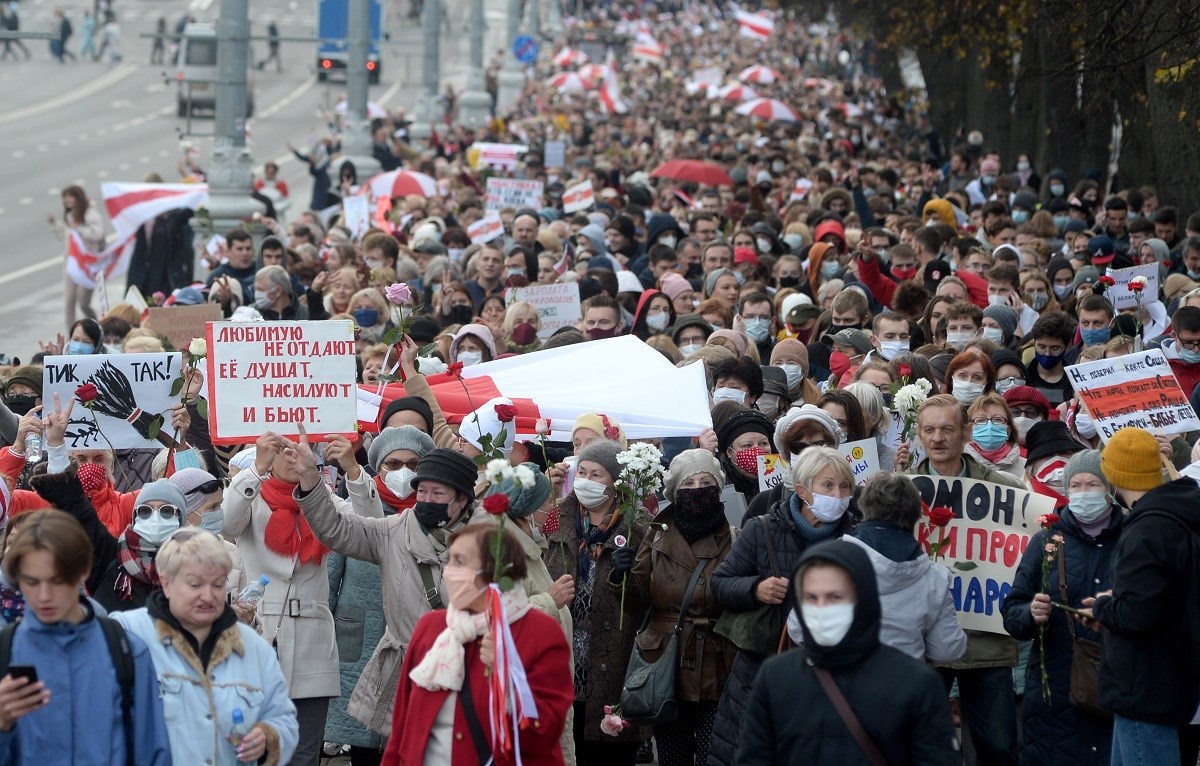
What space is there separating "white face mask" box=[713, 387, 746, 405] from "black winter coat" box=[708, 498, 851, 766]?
2615 mm

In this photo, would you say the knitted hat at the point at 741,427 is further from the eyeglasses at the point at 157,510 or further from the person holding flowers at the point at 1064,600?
the eyeglasses at the point at 157,510

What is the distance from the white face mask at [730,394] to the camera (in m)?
9.67

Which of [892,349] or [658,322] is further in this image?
[658,322]

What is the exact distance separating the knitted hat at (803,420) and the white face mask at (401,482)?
1.65 metres

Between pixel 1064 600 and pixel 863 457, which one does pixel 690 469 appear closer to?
pixel 863 457

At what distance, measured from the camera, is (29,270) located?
2758 centimetres

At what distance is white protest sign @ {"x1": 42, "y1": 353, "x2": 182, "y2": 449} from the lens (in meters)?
8.30

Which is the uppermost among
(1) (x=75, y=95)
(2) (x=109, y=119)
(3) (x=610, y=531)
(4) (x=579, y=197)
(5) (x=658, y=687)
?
(1) (x=75, y=95)

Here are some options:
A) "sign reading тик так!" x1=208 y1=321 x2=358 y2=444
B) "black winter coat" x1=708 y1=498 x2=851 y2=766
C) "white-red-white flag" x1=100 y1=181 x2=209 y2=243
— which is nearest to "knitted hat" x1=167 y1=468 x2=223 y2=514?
"sign reading тик так!" x1=208 y1=321 x2=358 y2=444

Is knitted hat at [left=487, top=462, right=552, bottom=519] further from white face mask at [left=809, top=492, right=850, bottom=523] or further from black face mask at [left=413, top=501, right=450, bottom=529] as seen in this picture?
white face mask at [left=809, top=492, right=850, bottom=523]

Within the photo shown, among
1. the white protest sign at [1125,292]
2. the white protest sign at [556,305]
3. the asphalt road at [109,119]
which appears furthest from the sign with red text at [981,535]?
the asphalt road at [109,119]

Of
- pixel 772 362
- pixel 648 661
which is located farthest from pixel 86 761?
pixel 772 362

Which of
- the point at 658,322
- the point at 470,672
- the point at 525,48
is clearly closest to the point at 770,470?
the point at 470,672

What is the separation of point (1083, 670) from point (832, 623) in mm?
2245
